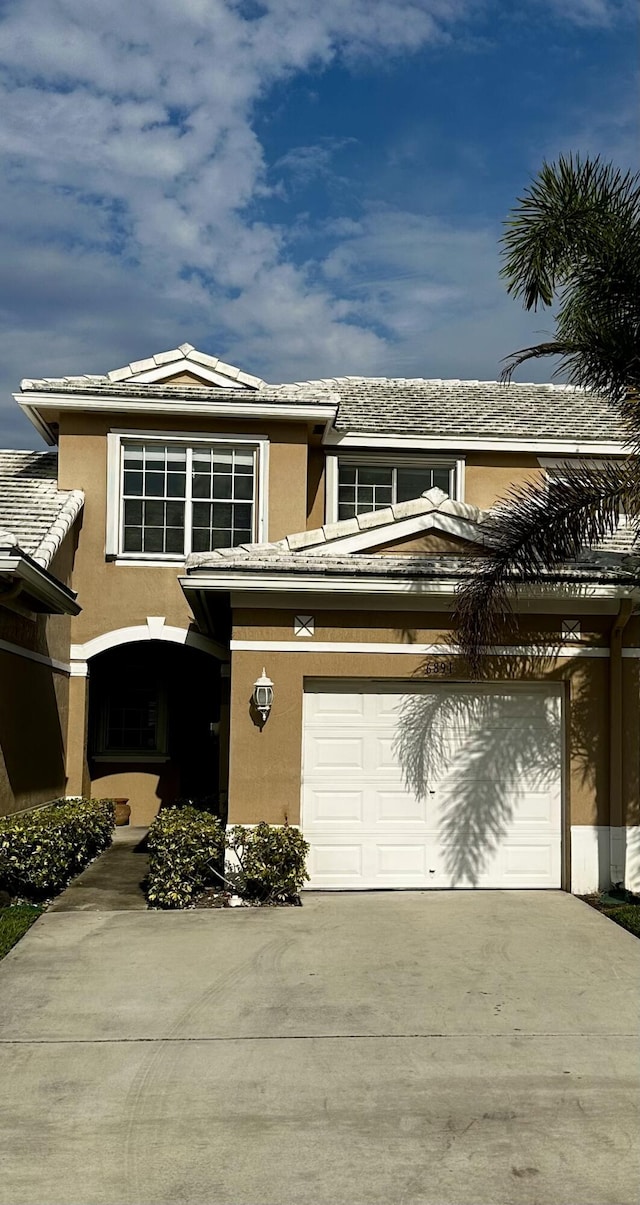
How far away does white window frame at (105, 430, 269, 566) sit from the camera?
1648 cm

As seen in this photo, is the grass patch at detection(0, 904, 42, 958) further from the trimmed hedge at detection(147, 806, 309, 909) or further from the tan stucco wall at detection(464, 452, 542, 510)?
the tan stucco wall at detection(464, 452, 542, 510)

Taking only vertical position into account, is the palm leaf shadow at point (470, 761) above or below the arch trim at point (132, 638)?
below

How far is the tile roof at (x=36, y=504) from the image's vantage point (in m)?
13.8

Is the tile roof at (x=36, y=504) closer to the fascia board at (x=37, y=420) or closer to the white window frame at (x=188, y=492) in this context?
the fascia board at (x=37, y=420)

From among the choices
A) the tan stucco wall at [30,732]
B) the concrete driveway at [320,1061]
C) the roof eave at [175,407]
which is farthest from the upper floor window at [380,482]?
the concrete driveway at [320,1061]

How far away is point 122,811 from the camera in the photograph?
18906mm

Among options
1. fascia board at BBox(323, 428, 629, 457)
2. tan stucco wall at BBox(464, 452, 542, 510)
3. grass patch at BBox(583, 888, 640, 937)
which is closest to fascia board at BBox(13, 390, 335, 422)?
fascia board at BBox(323, 428, 629, 457)

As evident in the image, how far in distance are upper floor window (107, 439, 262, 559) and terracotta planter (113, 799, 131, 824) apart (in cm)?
500

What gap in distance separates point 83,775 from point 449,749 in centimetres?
698

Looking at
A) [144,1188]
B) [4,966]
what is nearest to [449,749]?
[4,966]

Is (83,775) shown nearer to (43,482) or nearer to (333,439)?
(43,482)

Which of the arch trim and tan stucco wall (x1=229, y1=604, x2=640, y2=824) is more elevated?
the arch trim

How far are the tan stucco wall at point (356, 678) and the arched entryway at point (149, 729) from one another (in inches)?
291

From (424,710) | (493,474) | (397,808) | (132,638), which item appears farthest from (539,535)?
(132,638)
